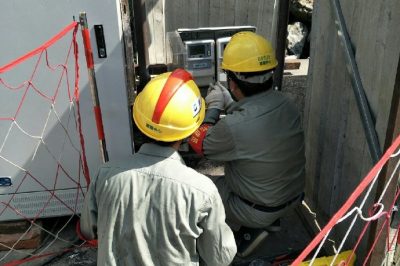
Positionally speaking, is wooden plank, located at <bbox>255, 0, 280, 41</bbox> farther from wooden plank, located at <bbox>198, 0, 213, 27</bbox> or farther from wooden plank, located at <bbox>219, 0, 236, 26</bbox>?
wooden plank, located at <bbox>198, 0, 213, 27</bbox>

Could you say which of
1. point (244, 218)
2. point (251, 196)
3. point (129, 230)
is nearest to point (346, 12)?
point (251, 196)

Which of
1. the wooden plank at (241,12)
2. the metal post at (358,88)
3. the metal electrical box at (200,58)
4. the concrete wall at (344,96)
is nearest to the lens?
the concrete wall at (344,96)

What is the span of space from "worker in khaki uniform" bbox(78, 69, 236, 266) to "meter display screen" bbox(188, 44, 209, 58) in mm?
2115

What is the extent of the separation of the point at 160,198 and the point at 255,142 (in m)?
1.09

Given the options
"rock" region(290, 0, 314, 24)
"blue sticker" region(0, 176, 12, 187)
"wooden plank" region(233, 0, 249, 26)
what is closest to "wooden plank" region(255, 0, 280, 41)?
"wooden plank" region(233, 0, 249, 26)

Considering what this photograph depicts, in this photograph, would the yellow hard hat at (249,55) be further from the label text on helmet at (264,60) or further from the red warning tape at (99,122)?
the red warning tape at (99,122)

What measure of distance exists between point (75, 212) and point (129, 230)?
1736 mm

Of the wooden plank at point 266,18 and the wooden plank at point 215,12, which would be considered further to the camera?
the wooden plank at point 215,12

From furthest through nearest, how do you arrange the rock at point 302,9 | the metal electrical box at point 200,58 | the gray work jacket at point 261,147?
the rock at point 302,9, the metal electrical box at point 200,58, the gray work jacket at point 261,147

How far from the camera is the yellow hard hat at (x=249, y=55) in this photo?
2746mm

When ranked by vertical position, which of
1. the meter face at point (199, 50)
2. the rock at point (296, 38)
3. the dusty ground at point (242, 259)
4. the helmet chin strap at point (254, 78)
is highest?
the helmet chin strap at point (254, 78)

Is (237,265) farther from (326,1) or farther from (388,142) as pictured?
(326,1)

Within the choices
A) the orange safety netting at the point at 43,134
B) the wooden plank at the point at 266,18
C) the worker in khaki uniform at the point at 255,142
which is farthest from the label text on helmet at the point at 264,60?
the wooden plank at the point at 266,18

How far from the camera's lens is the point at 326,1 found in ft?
9.71
